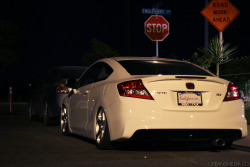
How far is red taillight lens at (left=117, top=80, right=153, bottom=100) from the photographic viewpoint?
326 inches

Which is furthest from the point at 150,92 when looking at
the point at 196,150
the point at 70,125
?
the point at 70,125

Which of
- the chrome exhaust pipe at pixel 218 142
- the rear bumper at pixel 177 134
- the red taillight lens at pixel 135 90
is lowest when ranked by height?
the chrome exhaust pipe at pixel 218 142

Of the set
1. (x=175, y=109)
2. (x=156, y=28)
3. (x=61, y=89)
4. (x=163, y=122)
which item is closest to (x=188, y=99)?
(x=175, y=109)

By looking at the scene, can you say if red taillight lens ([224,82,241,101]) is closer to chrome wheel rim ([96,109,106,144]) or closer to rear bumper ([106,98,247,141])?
rear bumper ([106,98,247,141])

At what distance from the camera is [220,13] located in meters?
16.3

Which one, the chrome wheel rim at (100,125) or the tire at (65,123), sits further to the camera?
the tire at (65,123)

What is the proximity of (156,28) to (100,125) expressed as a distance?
19813 mm

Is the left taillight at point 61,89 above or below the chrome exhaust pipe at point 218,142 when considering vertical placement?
above

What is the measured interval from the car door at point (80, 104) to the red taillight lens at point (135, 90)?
62.8 inches

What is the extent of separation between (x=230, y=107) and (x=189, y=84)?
762 millimetres

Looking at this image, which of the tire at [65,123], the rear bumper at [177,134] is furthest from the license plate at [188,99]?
the tire at [65,123]

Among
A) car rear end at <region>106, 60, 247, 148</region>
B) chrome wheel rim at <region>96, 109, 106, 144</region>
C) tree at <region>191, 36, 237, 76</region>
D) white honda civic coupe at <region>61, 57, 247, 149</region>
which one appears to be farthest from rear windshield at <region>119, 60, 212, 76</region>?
tree at <region>191, 36, 237, 76</region>

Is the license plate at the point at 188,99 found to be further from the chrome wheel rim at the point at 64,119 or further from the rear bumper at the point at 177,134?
the chrome wheel rim at the point at 64,119

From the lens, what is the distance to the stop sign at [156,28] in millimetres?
28114
